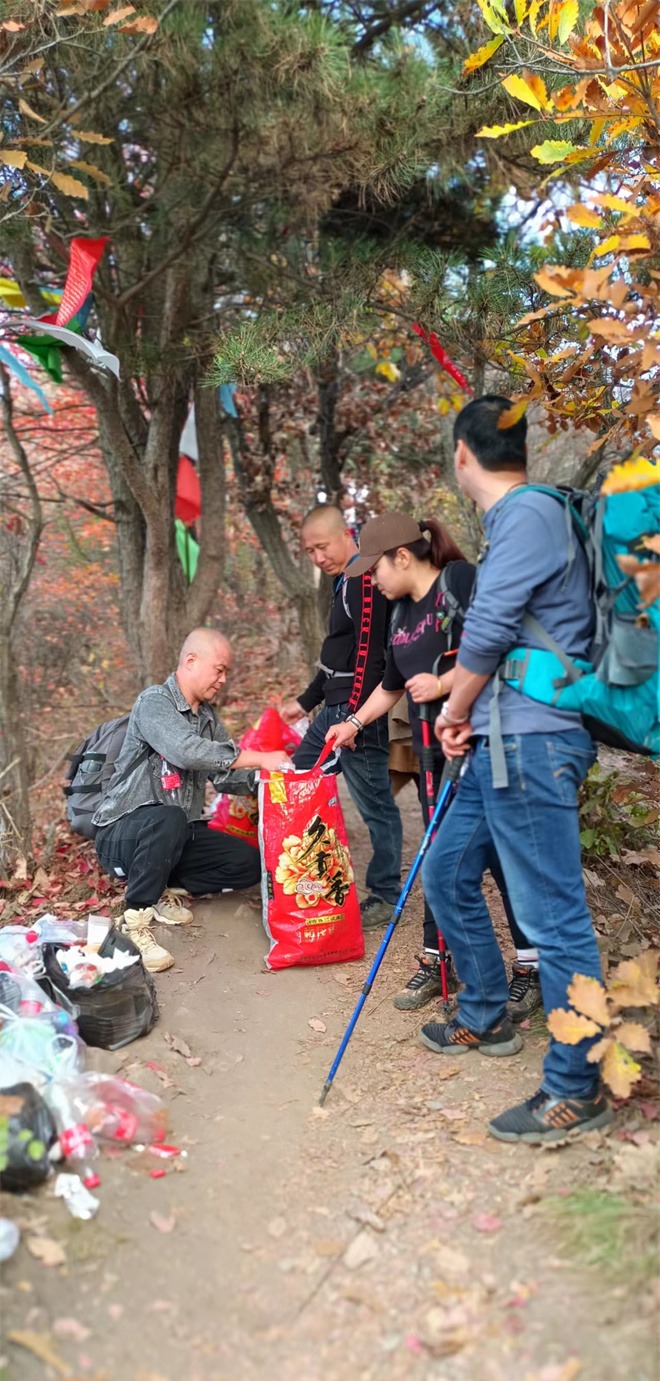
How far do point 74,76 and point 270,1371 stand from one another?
5.41 meters

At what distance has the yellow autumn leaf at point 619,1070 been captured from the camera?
273 cm

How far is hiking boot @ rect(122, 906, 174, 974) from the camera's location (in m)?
4.20

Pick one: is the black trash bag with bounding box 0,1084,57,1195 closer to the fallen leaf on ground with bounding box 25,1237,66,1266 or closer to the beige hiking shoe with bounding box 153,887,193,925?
the fallen leaf on ground with bounding box 25,1237,66,1266

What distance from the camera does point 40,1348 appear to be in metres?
2.14

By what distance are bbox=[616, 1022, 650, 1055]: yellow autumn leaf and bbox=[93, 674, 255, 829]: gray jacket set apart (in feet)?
7.20

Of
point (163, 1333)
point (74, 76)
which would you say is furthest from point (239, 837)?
point (74, 76)

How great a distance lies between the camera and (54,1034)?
3160mm

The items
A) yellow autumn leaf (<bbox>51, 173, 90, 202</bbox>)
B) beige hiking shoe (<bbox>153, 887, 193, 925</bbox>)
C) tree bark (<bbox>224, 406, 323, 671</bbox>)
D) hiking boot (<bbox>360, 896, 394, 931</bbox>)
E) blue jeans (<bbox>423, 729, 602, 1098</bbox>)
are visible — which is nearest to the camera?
blue jeans (<bbox>423, 729, 602, 1098</bbox>)

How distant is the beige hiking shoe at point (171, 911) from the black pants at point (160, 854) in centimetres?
12

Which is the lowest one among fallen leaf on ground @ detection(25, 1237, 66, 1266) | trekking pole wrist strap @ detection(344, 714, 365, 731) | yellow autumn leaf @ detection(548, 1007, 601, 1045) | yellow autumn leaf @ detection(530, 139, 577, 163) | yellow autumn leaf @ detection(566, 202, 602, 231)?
fallen leaf on ground @ detection(25, 1237, 66, 1266)

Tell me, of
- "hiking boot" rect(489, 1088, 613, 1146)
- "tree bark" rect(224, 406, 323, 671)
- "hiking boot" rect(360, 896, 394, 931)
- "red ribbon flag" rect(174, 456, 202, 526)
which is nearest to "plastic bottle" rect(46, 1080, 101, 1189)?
"hiking boot" rect(489, 1088, 613, 1146)

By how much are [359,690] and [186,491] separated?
11.7ft

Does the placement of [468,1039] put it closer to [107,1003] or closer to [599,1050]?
[599,1050]

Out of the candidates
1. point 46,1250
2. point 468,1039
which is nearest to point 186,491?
point 468,1039
